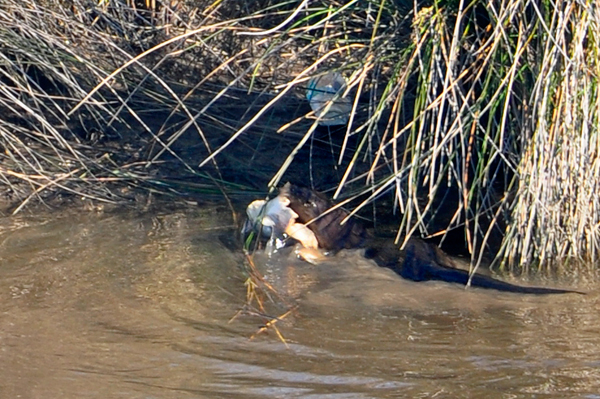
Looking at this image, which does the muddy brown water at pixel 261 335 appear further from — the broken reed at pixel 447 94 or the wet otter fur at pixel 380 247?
the broken reed at pixel 447 94

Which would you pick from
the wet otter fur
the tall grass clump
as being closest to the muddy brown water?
the wet otter fur

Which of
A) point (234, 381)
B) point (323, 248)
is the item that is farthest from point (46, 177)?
point (234, 381)

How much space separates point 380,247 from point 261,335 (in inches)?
43.5

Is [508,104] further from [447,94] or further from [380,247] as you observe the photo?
[380,247]

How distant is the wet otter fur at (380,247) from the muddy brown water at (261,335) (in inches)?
2.2

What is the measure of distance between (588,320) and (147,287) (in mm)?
1778

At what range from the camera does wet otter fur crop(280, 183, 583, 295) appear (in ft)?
11.7

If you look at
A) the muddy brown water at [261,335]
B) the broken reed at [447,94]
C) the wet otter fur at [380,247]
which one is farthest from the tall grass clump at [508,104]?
the muddy brown water at [261,335]

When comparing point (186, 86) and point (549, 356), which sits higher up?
point (186, 86)

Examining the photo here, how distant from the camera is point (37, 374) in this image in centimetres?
277

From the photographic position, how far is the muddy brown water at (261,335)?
271cm

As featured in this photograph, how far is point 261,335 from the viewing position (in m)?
3.09

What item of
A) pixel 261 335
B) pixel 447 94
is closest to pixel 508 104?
pixel 447 94

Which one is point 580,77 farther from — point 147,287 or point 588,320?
point 147,287
